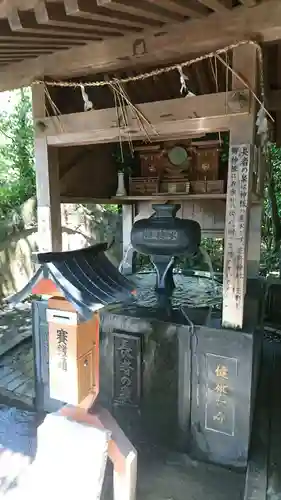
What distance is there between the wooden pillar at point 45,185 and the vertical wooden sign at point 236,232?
54.8 inches

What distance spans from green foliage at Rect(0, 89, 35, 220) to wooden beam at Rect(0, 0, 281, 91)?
13.4 feet

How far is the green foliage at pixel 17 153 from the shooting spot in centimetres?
673

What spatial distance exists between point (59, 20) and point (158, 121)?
0.82m

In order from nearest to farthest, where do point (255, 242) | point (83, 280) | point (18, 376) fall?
point (83, 280), point (18, 376), point (255, 242)

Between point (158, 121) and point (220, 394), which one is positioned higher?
point (158, 121)

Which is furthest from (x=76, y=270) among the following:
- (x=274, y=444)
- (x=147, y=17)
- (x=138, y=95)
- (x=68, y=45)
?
(x=138, y=95)

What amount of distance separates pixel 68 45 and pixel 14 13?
2.30ft

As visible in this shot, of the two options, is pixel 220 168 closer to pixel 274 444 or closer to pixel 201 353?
pixel 201 353

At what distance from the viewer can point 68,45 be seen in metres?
2.44

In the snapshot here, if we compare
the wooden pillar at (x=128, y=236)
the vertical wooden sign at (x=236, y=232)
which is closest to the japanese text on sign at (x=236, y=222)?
the vertical wooden sign at (x=236, y=232)

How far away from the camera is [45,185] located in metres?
2.78

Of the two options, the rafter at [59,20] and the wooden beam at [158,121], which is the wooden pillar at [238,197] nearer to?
the wooden beam at [158,121]

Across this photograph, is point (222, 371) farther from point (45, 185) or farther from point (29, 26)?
point (29, 26)

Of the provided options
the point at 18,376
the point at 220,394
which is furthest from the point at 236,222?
the point at 18,376
